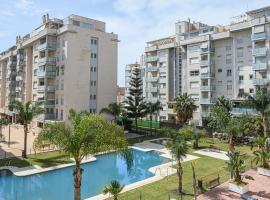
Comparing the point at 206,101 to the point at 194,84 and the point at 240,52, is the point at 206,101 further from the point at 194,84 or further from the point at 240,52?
the point at 240,52

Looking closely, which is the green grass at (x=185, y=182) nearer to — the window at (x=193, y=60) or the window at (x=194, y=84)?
the window at (x=194, y=84)

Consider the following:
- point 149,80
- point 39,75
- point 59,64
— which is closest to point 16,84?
point 39,75

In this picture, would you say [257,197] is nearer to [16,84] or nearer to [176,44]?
[176,44]

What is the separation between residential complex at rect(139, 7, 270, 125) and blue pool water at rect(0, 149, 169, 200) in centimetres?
2332

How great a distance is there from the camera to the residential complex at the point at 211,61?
1863 inches

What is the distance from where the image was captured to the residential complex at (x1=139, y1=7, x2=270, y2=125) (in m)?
47.3

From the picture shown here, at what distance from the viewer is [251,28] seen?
48656mm

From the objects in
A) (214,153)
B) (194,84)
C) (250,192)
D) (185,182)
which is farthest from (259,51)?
(185,182)

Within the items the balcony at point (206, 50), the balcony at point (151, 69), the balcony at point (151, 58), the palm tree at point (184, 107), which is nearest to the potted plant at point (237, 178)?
the palm tree at point (184, 107)

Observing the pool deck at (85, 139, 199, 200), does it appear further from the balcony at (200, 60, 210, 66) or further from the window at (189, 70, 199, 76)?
the balcony at (200, 60, 210, 66)

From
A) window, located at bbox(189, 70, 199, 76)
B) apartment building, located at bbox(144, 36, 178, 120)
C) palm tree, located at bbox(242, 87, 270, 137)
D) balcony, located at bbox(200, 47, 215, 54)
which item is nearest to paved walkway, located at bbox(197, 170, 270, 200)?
palm tree, located at bbox(242, 87, 270, 137)

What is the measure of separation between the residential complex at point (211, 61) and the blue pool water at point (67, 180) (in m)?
23.3

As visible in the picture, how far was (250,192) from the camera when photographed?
23.9m

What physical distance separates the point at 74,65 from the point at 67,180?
2981cm
